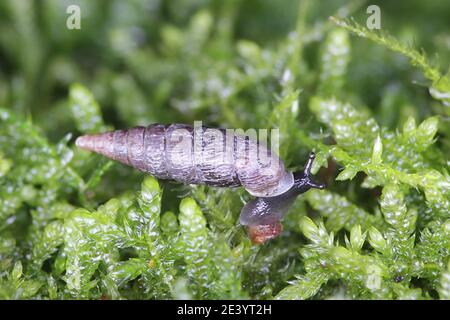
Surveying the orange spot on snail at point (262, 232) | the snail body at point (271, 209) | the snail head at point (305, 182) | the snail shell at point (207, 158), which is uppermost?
the snail shell at point (207, 158)

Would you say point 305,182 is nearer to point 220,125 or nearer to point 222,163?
point 222,163

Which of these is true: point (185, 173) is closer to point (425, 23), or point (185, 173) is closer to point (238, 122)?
point (238, 122)

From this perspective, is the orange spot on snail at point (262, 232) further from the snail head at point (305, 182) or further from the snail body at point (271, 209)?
the snail head at point (305, 182)

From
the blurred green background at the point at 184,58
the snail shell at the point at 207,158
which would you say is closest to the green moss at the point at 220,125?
the blurred green background at the point at 184,58

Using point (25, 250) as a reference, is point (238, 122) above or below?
above

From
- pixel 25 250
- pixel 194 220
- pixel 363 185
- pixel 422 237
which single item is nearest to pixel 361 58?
pixel 363 185

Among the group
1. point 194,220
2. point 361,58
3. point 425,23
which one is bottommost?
point 194,220

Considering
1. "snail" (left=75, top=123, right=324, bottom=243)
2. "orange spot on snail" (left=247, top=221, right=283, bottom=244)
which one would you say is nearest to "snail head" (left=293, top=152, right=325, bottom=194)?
"snail" (left=75, top=123, right=324, bottom=243)
